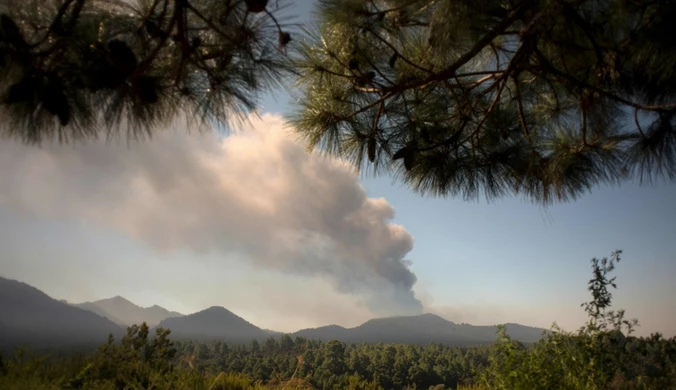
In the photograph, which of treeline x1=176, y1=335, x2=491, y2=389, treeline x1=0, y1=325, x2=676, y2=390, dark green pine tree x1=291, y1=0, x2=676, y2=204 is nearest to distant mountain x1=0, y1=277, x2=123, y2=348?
treeline x1=176, y1=335, x2=491, y2=389

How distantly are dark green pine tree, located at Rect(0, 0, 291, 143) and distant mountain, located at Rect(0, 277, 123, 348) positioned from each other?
22.1 feet

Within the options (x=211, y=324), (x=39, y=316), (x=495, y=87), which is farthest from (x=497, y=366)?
(x=211, y=324)

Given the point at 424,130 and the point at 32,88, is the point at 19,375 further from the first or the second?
the point at 424,130

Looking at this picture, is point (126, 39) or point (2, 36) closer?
point (2, 36)

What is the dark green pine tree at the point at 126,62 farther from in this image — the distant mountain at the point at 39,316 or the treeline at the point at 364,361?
the distant mountain at the point at 39,316

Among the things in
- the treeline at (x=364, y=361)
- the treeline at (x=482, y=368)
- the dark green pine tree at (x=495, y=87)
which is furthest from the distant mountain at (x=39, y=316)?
the dark green pine tree at (x=495, y=87)

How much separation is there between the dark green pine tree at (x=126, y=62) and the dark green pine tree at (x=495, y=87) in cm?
55

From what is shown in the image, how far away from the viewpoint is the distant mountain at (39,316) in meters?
9.08

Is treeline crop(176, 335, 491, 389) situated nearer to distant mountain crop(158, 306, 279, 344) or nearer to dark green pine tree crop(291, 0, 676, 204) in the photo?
dark green pine tree crop(291, 0, 676, 204)

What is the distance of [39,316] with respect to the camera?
13789 millimetres

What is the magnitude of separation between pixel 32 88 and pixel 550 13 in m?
1.49

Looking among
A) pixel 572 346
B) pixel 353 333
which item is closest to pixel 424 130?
pixel 572 346

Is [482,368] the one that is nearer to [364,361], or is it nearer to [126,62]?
[126,62]

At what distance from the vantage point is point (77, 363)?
233 centimetres
